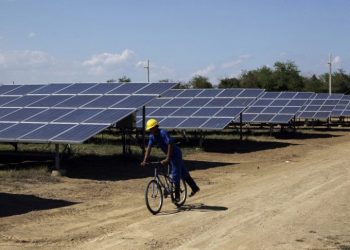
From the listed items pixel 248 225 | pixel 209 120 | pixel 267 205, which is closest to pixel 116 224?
pixel 248 225

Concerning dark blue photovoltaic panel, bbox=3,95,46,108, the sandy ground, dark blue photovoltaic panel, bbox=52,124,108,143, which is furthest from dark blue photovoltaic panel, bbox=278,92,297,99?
dark blue photovoltaic panel, bbox=52,124,108,143

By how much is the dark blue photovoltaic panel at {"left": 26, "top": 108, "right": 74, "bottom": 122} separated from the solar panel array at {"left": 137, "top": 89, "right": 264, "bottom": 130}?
21.7ft

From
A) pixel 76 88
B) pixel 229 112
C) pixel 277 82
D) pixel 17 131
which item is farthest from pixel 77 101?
pixel 277 82

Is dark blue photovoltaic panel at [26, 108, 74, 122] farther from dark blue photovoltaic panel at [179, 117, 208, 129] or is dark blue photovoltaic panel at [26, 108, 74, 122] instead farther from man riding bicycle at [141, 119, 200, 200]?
man riding bicycle at [141, 119, 200, 200]

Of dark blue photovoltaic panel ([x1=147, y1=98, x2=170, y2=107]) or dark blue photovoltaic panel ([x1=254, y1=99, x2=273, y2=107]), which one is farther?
dark blue photovoltaic panel ([x1=254, y1=99, x2=273, y2=107])

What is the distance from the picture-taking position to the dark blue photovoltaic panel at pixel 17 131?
14.7 metres

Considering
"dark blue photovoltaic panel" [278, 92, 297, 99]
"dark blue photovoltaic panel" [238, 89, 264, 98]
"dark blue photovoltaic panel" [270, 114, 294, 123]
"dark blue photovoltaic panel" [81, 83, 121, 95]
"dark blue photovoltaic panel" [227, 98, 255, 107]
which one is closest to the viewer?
"dark blue photovoltaic panel" [81, 83, 121, 95]

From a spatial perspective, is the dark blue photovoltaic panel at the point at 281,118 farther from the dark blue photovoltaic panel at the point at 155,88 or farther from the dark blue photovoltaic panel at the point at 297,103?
the dark blue photovoltaic panel at the point at 155,88

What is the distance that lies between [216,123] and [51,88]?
260 inches

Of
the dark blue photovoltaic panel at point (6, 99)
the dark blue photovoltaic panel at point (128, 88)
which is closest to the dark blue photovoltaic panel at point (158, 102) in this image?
the dark blue photovoltaic panel at point (128, 88)

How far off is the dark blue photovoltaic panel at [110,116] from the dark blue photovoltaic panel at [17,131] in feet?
5.04

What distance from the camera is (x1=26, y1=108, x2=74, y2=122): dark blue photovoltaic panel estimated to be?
1586 cm

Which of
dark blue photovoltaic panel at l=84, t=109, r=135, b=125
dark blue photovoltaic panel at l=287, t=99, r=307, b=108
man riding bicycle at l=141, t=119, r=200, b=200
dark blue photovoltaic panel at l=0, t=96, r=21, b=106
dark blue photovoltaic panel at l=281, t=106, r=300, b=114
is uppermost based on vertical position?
dark blue photovoltaic panel at l=287, t=99, r=307, b=108

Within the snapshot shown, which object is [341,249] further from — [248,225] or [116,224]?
[116,224]
